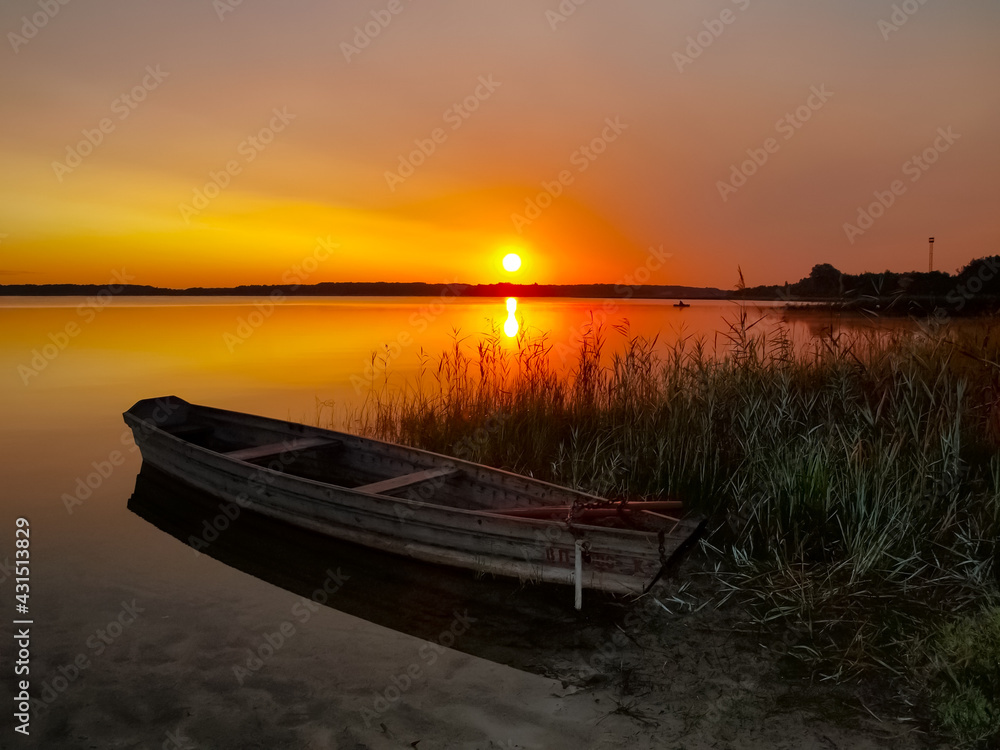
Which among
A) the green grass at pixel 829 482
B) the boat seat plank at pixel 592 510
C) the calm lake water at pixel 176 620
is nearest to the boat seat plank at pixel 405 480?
the calm lake water at pixel 176 620

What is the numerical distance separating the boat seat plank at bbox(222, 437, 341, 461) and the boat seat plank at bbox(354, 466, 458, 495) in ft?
5.42

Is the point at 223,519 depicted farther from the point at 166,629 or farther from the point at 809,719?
the point at 809,719

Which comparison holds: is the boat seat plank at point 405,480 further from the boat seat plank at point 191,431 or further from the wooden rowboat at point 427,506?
the boat seat plank at point 191,431

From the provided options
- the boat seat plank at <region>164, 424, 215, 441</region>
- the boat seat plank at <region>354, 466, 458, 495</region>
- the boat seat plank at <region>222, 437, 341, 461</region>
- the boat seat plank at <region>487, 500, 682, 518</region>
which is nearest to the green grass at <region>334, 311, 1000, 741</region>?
the boat seat plank at <region>487, 500, 682, 518</region>

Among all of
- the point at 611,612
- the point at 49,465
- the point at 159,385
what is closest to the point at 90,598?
the point at 611,612

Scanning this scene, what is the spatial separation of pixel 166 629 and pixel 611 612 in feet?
10.5

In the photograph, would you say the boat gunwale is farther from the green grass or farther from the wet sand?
the green grass

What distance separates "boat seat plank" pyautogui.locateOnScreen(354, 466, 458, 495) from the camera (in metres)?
6.01

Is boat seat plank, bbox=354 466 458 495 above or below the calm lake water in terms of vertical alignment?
above

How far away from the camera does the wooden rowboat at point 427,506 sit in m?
4.60

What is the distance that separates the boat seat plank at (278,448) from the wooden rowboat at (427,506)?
0.05 feet

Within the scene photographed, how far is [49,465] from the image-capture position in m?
9.30

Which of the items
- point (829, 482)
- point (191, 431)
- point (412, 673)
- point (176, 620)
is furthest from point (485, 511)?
point (191, 431)

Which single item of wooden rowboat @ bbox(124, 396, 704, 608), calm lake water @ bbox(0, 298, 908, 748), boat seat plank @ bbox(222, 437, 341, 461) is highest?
boat seat plank @ bbox(222, 437, 341, 461)
